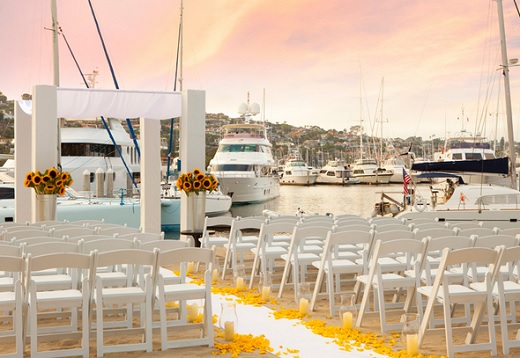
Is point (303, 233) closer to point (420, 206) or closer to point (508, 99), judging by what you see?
point (420, 206)

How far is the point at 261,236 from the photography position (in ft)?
27.0

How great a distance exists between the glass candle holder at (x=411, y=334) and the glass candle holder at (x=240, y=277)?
285 cm

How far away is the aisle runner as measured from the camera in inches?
216

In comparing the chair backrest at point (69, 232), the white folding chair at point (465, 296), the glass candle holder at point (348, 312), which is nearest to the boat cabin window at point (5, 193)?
the chair backrest at point (69, 232)

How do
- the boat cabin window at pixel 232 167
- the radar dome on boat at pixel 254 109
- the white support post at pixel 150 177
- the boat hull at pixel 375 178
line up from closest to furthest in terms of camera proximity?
1. the white support post at pixel 150 177
2. the boat cabin window at pixel 232 167
3. the radar dome on boat at pixel 254 109
4. the boat hull at pixel 375 178

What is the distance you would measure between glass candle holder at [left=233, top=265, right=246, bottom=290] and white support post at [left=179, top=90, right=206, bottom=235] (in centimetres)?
376

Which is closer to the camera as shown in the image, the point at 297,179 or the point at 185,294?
the point at 185,294

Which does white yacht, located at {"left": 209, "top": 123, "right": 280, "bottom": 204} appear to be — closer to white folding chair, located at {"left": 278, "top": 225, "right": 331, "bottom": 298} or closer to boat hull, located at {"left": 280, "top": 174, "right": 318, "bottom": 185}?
white folding chair, located at {"left": 278, "top": 225, "right": 331, "bottom": 298}

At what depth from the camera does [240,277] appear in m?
8.32

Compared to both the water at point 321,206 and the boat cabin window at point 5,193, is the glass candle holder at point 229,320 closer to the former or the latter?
the boat cabin window at point 5,193

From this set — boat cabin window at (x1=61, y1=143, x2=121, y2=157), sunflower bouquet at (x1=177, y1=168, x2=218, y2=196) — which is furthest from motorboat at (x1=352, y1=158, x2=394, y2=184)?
sunflower bouquet at (x1=177, y1=168, x2=218, y2=196)

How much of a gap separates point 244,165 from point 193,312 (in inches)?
1462

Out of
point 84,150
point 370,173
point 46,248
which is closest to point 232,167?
point 84,150

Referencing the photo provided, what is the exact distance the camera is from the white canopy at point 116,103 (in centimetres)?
1237
